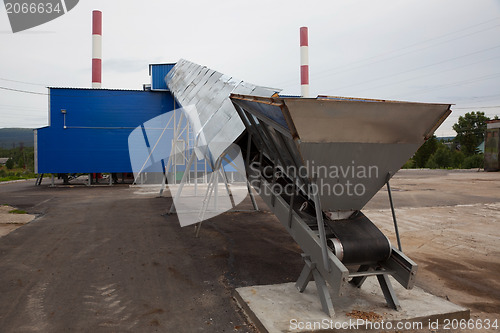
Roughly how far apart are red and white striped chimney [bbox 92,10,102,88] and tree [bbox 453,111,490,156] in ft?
223

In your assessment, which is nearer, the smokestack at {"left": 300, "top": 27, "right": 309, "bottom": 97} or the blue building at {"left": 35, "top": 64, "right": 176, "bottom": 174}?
the blue building at {"left": 35, "top": 64, "right": 176, "bottom": 174}

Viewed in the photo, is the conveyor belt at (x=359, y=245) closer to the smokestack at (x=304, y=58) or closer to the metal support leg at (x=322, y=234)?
the metal support leg at (x=322, y=234)

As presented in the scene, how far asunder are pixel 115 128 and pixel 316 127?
22.4m

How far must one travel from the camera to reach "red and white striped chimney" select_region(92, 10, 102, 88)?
29883mm

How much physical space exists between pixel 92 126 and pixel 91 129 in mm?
217

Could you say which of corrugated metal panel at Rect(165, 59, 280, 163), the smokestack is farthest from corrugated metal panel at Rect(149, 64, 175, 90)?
the smokestack

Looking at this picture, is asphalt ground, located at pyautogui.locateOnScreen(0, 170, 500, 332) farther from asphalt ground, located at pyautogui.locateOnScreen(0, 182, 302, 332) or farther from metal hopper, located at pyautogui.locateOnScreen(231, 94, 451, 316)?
metal hopper, located at pyautogui.locateOnScreen(231, 94, 451, 316)

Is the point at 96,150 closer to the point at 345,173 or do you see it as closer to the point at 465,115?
the point at 345,173

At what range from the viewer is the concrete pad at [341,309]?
4566 mm

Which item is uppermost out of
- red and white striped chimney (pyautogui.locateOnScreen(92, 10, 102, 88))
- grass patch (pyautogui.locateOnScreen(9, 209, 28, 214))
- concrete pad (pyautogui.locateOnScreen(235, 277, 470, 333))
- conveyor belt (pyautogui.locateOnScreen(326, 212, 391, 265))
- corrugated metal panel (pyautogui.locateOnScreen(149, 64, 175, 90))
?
red and white striped chimney (pyautogui.locateOnScreen(92, 10, 102, 88))

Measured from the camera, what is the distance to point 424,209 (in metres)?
14.3

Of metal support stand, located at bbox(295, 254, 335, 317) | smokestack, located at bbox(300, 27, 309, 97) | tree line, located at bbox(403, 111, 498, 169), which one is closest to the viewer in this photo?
metal support stand, located at bbox(295, 254, 335, 317)

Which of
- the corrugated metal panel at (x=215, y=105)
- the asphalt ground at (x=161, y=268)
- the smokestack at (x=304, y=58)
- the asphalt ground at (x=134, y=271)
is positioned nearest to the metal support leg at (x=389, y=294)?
the asphalt ground at (x=161, y=268)

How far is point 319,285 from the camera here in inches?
198
